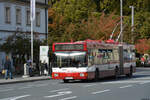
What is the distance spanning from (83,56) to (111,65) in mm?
4947

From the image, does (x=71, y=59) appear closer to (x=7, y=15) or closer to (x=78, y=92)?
(x=78, y=92)

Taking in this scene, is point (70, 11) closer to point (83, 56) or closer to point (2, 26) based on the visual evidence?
point (2, 26)

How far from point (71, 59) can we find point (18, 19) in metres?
20.1

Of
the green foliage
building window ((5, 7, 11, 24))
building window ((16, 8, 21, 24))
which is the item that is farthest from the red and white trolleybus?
the green foliage

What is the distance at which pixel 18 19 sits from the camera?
1886 inches

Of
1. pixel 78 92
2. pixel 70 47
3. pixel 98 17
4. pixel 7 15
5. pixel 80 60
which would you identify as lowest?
pixel 78 92

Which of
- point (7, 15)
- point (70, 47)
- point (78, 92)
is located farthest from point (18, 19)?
point (78, 92)

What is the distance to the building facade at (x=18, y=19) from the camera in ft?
147

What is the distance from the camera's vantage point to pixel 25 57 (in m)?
46.9

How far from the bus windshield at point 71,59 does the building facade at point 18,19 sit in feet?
47.0

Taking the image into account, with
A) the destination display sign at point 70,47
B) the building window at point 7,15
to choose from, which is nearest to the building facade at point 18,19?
the building window at point 7,15

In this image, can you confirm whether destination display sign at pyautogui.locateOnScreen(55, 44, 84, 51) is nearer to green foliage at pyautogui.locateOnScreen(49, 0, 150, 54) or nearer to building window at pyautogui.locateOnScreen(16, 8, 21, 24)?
building window at pyautogui.locateOnScreen(16, 8, 21, 24)

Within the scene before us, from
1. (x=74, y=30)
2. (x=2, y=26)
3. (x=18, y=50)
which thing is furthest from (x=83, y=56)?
(x=74, y=30)

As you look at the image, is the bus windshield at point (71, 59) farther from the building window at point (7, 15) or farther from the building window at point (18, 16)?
the building window at point (18, 16)
